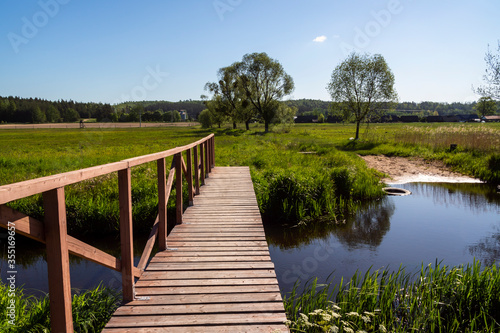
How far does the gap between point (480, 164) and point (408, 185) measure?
4.31 meters

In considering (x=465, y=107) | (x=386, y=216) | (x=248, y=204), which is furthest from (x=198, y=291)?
(x=465, y=107)

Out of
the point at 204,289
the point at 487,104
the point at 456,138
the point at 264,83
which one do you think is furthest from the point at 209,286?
the point at 264,83

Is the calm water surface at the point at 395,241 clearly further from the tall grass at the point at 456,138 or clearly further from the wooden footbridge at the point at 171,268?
the tall grass at the point at 456,138

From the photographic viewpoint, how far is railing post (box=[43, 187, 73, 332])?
187 cm

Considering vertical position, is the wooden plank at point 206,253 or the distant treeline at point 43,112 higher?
the distant treeline at point 43,112

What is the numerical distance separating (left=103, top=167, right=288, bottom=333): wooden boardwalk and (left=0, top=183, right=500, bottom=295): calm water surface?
1.29 m

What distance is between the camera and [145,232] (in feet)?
26.5

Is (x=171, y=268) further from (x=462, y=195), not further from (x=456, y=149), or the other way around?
(x=456, y=149)

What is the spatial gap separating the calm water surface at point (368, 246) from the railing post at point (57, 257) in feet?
11.6

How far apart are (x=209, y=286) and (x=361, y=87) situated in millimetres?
27225

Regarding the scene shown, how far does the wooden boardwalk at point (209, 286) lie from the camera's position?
104 inches

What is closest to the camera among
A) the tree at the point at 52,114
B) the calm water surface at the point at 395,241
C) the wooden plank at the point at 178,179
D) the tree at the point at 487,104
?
the wooden plank at the point at 178,179

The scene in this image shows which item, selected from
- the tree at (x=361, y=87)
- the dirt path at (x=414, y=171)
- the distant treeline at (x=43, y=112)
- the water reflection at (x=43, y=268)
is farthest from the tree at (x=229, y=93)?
the distant treeline at (x=43, y=112)

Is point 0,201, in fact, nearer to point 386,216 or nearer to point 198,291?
point 198,291
